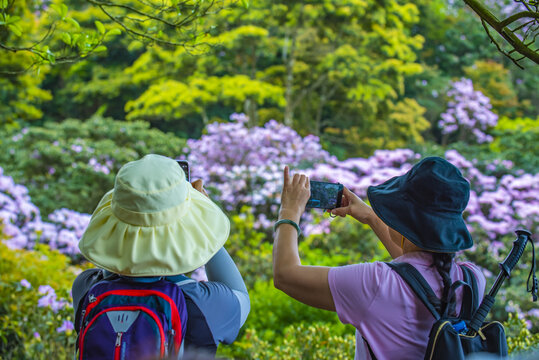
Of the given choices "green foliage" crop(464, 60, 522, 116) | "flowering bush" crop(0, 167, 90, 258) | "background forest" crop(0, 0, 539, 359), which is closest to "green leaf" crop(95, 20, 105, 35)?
"background forest" crop(0, 0, 539, 359)

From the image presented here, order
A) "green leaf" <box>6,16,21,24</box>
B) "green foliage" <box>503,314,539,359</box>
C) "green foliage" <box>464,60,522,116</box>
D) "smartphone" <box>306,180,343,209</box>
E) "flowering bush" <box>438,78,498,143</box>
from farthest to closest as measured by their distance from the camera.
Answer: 1. "green foliage" <box>464,60,522,116</box>
2. "flowering bush" <box>438,78,498,143</box>
3. "green foliage" <box>503,314,539,359</box>
4. "green leaf" <box>6,16,21,24</box>
5. "smartphone" <box>306,180,343,209</box>

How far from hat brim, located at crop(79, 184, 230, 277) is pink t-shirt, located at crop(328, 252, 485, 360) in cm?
31

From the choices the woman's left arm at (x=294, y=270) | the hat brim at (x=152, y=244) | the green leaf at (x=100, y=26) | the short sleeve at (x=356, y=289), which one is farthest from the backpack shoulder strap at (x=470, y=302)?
the green leaf at (x=100, y=26)

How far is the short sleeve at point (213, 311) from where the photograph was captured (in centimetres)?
106

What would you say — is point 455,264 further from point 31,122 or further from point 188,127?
point 31,122

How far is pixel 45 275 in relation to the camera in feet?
10.3

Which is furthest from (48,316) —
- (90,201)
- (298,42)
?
(298,42)

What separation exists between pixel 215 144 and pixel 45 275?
3427 mm

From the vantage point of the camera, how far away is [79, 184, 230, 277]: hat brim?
104cm

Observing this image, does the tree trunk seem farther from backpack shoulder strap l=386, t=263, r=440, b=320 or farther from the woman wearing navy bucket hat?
backpack shoulder strap l=386, t=263, r=440, b=320

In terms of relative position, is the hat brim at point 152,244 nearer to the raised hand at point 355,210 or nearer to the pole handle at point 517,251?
the raised hand at point 355,210

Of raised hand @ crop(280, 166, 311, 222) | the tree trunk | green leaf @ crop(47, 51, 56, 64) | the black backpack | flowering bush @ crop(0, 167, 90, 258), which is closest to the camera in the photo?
the black backpack

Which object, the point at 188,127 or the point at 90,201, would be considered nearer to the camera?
the point at 90,201

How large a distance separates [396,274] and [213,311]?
0.41 metres
